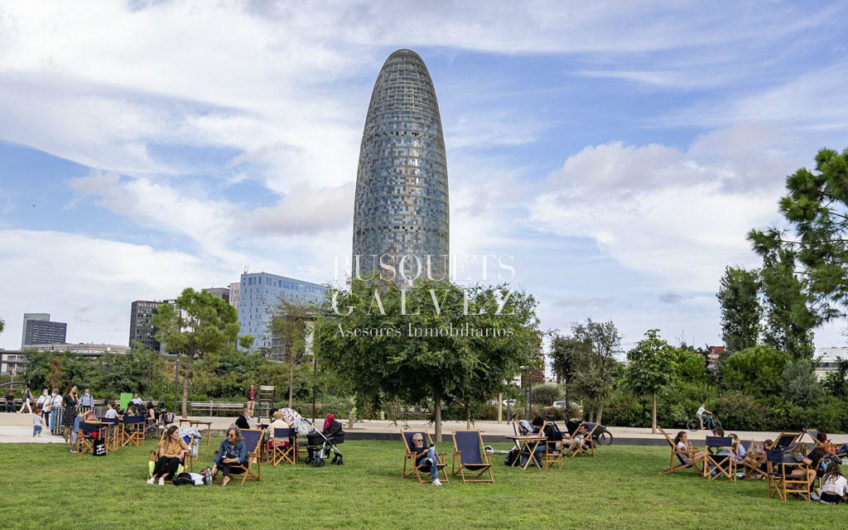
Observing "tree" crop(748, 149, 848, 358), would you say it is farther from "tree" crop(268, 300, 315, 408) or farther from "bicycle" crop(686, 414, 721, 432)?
"tree" crop(268, 300, 315, 408)

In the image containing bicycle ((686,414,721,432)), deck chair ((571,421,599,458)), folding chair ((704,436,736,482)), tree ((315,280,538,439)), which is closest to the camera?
folding chair ((704,436,736,482))

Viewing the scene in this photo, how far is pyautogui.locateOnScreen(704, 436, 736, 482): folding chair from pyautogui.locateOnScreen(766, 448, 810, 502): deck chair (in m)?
1.46

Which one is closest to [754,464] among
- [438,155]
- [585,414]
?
[585,414]

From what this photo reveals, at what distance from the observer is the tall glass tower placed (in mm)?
98188

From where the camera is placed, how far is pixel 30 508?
8719 mm

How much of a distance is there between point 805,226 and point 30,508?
21.1 metres

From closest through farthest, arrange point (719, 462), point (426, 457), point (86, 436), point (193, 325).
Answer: point (426, 457) < point (719, 462) < point (86, 436) < point (193, 325)

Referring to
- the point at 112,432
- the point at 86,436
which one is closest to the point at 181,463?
the point at 86,436

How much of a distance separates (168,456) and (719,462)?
919cm

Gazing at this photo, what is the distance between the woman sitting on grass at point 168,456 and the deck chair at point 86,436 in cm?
412

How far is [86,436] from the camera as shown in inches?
592

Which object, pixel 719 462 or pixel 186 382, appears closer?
pixel 719 462

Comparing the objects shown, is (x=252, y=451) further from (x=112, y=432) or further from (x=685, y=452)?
(x=685, y=452)

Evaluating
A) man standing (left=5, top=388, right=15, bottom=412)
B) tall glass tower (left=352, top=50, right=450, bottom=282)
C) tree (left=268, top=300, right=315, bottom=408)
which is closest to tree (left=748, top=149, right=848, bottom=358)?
tree (left=268, top=300, right=315, bottom=408)
